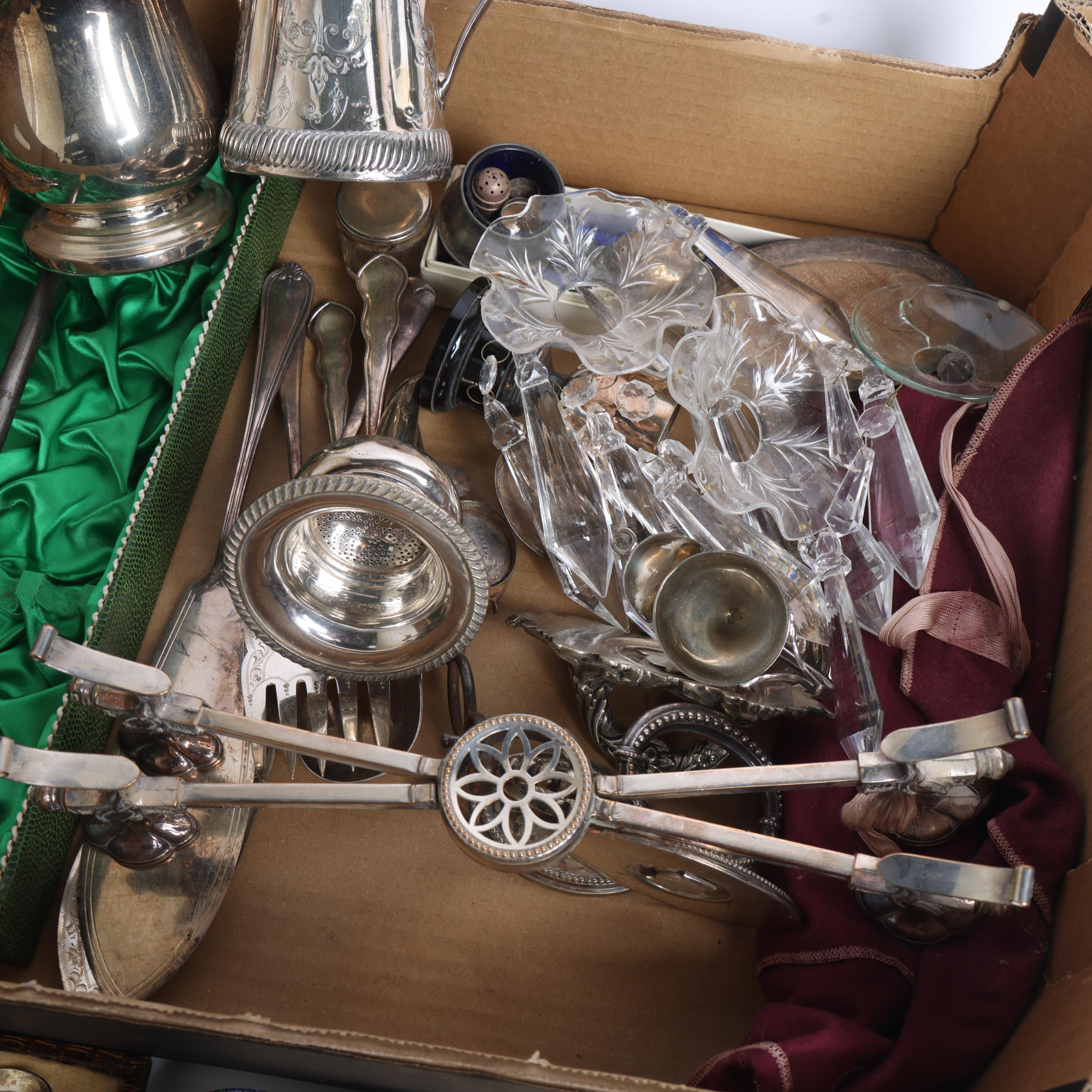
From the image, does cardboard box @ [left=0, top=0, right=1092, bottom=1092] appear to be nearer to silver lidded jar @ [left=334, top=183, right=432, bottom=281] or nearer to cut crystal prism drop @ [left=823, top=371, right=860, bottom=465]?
silver lidded jar @ [left=334, top=183, right=432, bottom=281]

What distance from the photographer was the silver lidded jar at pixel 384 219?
893 mm

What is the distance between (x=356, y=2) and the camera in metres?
0.68

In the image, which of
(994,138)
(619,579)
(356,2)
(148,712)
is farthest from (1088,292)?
(148,712)

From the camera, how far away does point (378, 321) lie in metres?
0.89

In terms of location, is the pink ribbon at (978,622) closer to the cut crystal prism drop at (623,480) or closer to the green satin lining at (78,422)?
the cut crystal prism drop at (623,480)

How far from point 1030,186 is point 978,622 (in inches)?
17.7

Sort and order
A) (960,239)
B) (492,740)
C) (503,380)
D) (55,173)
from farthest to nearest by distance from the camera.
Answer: (960,239), (503,380), (55,173), (492,740)

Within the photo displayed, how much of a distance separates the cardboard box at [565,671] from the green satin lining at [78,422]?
0.24 ft

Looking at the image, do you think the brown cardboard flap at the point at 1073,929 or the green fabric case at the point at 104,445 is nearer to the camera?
the brown cardboard flap at the point at 1073,929

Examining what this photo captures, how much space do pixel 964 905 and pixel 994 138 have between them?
72 cm

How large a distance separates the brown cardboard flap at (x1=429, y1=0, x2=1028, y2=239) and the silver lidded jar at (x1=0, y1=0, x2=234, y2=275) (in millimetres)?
260

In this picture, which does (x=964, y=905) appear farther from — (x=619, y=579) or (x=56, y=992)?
(x=56, y=992)

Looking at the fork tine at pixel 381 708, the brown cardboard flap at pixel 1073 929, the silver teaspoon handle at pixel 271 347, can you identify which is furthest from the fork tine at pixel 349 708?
the brown cardboard flap at pixel 1073 929

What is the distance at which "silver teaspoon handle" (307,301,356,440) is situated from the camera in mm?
879
